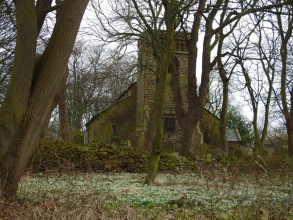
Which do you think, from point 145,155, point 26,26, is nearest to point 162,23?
point 145,155

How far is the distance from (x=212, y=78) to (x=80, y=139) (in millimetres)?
25473

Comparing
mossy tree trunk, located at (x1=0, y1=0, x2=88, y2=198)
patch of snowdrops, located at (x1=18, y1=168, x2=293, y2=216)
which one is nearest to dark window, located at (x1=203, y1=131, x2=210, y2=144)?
patch of snowdrops, located at (x1=18, y1=168, x2=293, y2=216)

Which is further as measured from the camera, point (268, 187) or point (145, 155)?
point (145, 155)

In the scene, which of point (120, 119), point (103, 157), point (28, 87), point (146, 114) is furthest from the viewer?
point (120, 119)

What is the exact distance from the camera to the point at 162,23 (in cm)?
1952

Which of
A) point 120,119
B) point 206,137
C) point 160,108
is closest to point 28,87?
point 160,108

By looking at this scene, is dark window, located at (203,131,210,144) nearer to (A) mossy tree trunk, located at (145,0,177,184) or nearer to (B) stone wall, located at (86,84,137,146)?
(B) stone wall, located at (86,84,137,146)

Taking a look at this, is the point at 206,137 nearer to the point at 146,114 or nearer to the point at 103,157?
the point at 146,114

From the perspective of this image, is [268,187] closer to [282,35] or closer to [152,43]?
[152,43]

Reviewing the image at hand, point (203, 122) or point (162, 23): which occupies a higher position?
point (162, 23)

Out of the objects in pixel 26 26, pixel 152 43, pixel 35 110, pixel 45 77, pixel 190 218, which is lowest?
pixel 190 218

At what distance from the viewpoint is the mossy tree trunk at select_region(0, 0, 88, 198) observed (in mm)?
6473

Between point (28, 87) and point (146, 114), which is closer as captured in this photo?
point (28, 87)

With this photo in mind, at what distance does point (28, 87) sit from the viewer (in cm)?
659
